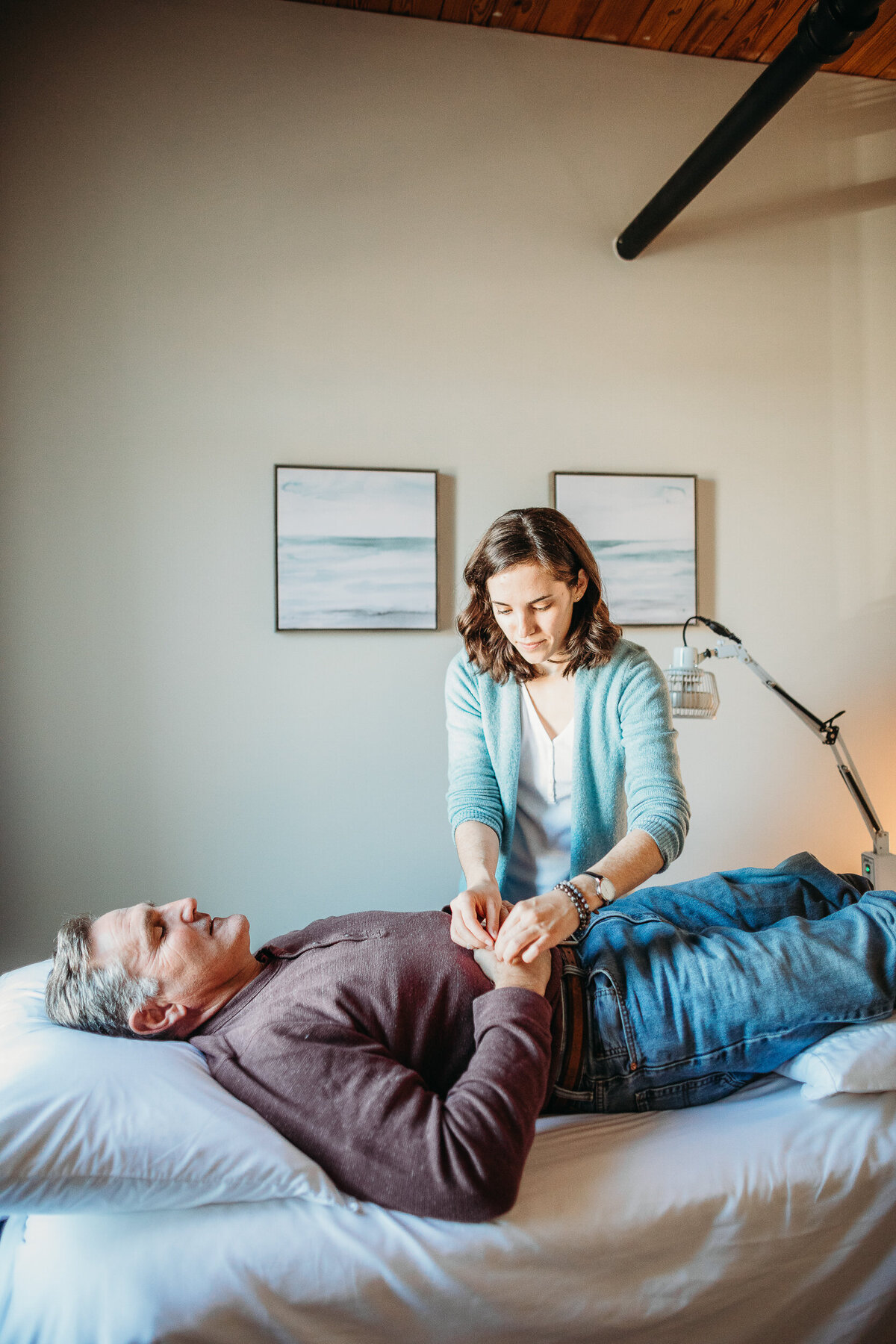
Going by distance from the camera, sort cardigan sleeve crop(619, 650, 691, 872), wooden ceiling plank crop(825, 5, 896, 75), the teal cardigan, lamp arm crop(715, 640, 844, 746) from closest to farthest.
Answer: cardigan sleeve crop(619, 650, 691, 872) < the teal cardigan < lamp arm crop(715, 640, 844, 746) < wooden ceiling plank crop(825, 5, 896, 75)

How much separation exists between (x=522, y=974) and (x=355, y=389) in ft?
6.15

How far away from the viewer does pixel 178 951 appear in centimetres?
134

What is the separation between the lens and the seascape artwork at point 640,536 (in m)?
2.69

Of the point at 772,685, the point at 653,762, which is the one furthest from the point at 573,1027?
the point at 772,685

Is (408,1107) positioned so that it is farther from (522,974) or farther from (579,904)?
(579,904)

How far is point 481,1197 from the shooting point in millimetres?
1012

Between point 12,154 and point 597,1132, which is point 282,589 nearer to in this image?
point 12,154

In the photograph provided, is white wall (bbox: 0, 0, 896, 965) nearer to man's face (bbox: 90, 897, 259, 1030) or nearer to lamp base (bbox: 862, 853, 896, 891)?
lamp base (bbox: 862, 853, 896, 891)

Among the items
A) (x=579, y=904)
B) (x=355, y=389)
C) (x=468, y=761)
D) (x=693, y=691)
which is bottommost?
(x=579, y=904)

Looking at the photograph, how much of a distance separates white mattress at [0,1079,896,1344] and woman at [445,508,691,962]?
444 millimetres

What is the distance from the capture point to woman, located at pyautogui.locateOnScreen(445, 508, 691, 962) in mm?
1600

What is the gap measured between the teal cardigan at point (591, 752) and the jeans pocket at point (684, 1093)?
44cm

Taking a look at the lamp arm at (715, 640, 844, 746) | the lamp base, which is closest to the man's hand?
the lamp arm at (715, 640, 844, 746)

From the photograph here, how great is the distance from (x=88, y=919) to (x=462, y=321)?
80.5 inches
